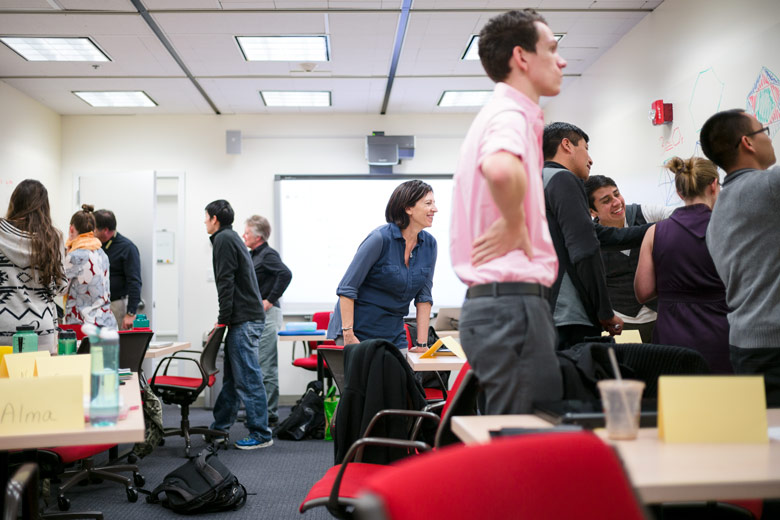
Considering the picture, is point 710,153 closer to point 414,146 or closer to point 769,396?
point 769,396

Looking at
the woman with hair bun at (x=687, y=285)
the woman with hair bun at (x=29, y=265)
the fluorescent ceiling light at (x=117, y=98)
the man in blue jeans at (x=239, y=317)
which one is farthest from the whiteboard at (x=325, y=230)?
the woman with hair bun at (x=687, y=285)

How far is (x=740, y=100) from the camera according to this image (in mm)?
3459

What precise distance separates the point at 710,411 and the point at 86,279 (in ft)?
12.5

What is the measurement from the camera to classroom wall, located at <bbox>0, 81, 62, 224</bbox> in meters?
5.66

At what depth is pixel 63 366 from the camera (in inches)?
78.2

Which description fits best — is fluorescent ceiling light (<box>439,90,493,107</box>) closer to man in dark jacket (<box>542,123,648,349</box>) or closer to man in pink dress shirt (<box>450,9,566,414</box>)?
man in dark jacket (<box>542,123,648,349</box>)

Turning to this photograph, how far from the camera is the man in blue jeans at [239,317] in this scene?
4.60m

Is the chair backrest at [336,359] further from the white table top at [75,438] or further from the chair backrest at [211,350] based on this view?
the chair backrest at [211,350]

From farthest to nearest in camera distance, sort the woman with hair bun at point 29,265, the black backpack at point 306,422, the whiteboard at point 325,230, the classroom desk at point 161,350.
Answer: the whiteboard at point 325,230
the black backpack at point 306,422
the classroom desk at point 161,350
the woman with hair bun at point 29,265

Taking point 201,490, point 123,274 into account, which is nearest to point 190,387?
point 201,490

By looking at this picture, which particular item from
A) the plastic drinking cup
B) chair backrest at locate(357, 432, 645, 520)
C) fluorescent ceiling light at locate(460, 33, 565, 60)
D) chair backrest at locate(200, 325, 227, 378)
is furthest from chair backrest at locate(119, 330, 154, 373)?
chair backrest at locate(357, 432, 645, 520)

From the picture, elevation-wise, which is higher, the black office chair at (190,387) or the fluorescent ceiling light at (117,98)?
the fluorescent ceiling light at (117,98)

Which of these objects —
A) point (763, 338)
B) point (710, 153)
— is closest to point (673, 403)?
point (763, 338)

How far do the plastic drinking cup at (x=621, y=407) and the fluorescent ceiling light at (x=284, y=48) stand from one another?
4.08 m
